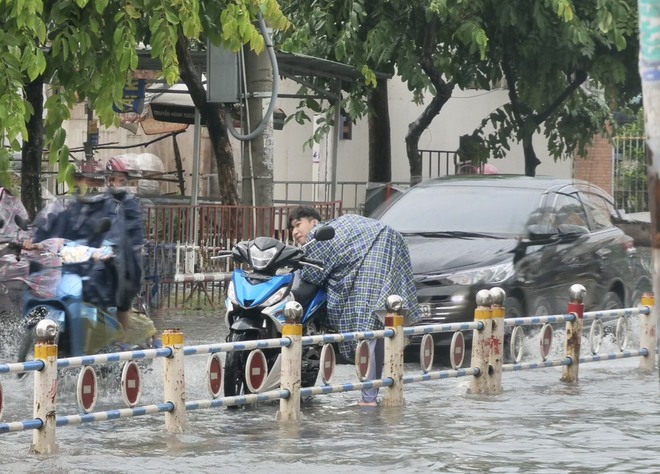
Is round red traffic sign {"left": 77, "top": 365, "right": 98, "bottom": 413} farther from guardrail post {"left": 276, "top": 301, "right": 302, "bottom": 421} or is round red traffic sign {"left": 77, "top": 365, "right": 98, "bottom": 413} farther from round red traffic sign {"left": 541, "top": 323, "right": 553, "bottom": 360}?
round red traffic sign {"left": 541, "top": 323, "right": 553, "bottom": 360}

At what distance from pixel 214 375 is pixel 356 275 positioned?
1.66 meters

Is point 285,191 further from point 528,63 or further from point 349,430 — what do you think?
point 349,430

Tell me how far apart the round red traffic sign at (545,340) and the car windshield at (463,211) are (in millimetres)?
1704

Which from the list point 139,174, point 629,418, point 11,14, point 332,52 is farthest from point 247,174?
point 629,418

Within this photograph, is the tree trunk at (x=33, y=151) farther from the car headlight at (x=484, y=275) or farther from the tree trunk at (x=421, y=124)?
the tree trunk at (x=421, y=124)

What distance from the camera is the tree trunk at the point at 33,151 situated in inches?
545

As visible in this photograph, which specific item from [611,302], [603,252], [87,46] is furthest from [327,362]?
[611,302]

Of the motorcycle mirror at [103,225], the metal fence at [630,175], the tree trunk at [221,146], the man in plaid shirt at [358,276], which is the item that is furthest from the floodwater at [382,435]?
the metal fence at [630,175]

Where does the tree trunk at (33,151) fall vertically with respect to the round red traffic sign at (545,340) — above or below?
above

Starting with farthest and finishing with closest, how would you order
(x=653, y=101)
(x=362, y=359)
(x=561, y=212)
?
(x=561, y=212) → (x=362, y=359) → (x=653, y=101)

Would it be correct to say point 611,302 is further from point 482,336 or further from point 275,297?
point 275,297

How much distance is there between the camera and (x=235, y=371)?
965 centimetres

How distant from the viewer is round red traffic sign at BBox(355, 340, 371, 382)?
983cm

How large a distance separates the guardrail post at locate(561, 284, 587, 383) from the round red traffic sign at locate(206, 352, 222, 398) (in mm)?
3560
